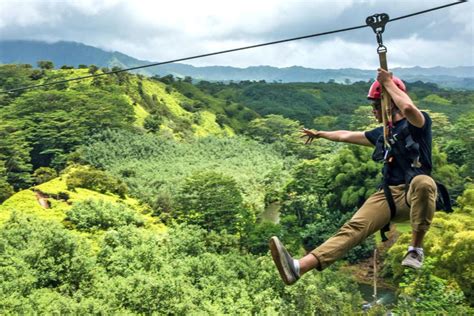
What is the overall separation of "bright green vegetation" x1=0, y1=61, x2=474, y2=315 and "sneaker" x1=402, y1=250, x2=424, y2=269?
998 centimetres

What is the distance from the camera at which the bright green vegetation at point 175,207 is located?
48.5ft

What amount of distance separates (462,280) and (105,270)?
1183cm

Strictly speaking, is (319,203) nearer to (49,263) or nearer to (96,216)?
(96,216)

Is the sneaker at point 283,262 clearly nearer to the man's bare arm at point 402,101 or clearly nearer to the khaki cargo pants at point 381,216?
the khaki cargo pants at point 381,216

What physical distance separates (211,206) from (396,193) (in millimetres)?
21963

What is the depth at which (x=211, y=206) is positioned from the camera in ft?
82.7

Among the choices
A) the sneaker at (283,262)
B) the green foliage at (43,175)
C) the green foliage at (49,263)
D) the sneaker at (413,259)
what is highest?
the sneaker at (283,262)

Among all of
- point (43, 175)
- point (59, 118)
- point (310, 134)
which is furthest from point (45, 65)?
point (310, 134)

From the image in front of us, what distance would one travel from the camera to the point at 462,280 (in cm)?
1669

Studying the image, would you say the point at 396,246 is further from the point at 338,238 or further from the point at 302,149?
the point at 302,149

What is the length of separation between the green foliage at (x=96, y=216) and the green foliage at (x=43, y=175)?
11618mm

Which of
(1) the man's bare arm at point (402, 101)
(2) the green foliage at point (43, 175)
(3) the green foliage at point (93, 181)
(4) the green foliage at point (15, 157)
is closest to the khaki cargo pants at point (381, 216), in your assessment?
(1) the man's bare arm at point (402, 101)

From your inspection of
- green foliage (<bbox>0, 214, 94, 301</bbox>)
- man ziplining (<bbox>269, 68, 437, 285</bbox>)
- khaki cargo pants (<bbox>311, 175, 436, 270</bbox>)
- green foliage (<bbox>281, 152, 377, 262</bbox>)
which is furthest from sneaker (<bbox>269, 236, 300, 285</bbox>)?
green foliage (<bbox>281, 152, 377, 262</bbox>)

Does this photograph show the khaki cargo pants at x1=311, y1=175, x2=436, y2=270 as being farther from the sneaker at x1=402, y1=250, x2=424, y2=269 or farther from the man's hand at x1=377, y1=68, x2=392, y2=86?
the man's hand at x1=377, y1=68, x2=392, y2=86
